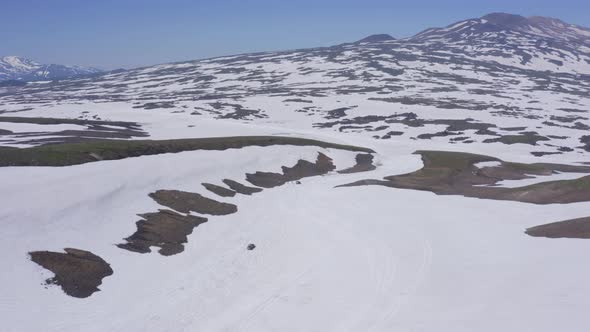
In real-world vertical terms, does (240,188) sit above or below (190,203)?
below

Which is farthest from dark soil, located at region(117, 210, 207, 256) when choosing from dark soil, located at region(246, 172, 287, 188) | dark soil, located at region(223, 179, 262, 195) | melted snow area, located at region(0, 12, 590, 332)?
dark soil, located at region(246, 172, 287, 188)

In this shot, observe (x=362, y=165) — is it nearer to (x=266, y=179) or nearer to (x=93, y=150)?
(x=266, y=179)

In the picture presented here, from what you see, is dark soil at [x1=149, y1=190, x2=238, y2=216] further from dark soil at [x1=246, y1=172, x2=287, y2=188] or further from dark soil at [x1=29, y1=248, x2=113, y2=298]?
dark soil at [x1=29, y1=248, x2=113, y2=298]

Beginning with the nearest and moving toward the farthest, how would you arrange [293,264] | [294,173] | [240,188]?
1. [293,264]
2. [240,188]
3. [294,173]

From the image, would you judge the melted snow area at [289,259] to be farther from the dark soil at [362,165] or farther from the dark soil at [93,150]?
the dark soil at [362,165]

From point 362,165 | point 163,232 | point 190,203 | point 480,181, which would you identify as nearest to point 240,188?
point 190,203

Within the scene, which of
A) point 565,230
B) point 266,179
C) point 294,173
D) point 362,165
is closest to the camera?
point 565,230
